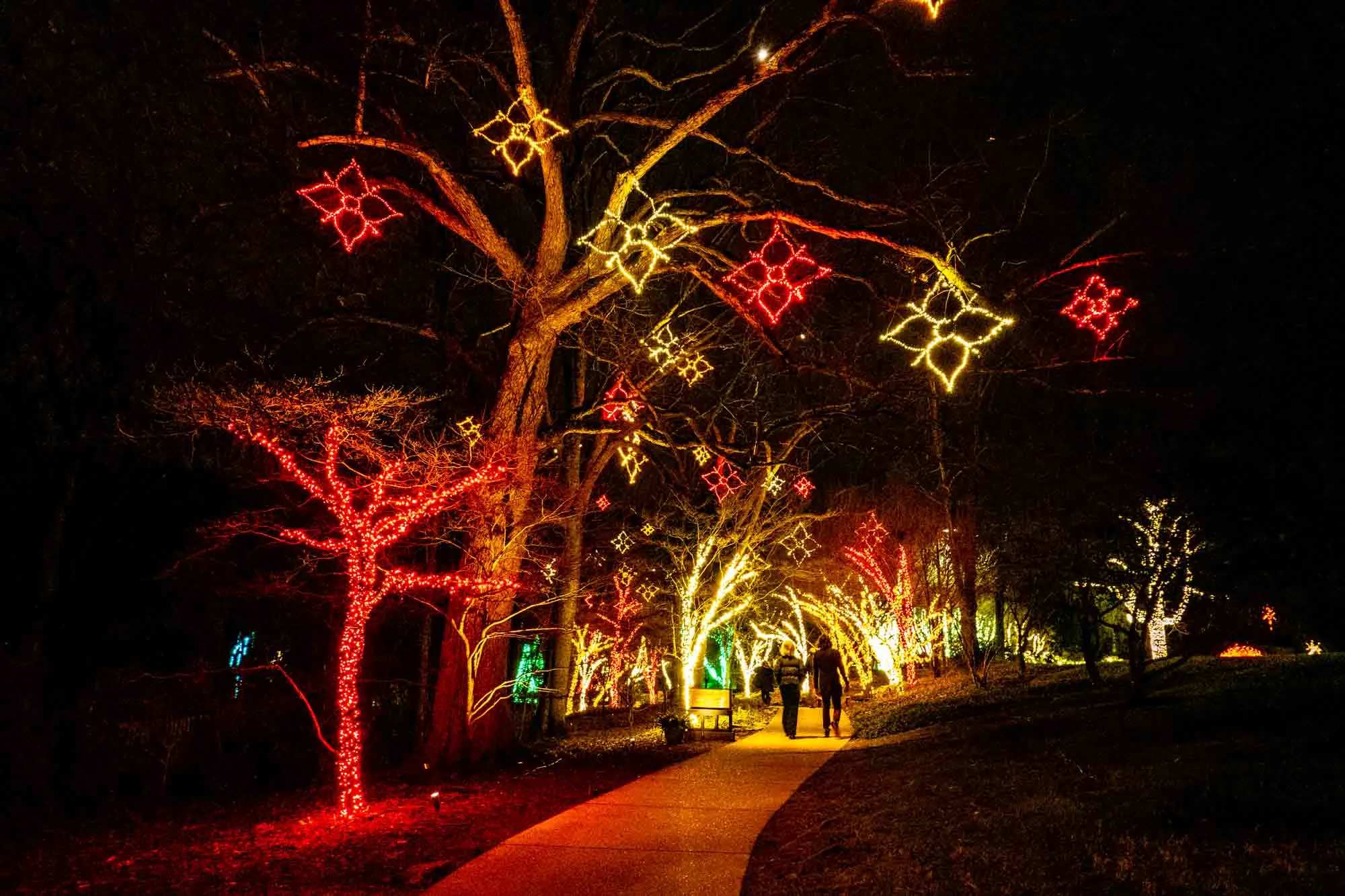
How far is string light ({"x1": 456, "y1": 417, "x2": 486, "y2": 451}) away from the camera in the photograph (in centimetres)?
912

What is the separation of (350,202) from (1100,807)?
376 inches

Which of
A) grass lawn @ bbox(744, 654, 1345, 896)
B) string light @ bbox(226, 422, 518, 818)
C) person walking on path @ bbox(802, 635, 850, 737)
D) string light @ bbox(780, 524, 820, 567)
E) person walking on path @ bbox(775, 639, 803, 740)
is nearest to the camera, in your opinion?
grass lawn @ bbox(744, 654, 1345, 896)

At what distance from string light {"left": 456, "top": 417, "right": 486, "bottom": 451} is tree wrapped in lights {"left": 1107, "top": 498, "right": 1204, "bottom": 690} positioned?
767cm

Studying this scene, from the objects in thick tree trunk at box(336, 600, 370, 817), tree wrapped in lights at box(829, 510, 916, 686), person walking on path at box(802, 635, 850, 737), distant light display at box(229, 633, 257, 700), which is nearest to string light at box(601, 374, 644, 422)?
thick tree trunk at box(336, 600, 370, 817)

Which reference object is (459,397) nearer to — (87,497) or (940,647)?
(87,497)

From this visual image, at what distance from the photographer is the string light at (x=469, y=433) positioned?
29.9 ft

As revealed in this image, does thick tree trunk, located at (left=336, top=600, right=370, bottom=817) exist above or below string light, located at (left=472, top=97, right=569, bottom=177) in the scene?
below

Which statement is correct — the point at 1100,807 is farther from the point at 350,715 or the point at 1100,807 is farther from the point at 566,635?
the point at 566,635

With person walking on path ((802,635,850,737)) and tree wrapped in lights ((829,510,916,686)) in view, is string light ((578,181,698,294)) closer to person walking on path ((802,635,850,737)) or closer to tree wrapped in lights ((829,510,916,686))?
person walking on path ((802,635,850,737))

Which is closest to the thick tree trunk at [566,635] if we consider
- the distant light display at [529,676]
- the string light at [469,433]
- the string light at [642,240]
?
the distant light display at [529,676]

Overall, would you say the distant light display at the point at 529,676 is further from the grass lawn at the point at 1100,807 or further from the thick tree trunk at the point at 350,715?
the grass lawn at the point at 1100,807

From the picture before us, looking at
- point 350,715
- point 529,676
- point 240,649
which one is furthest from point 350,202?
point 240,649

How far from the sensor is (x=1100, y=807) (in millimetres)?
5590

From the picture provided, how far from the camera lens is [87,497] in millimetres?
14422
